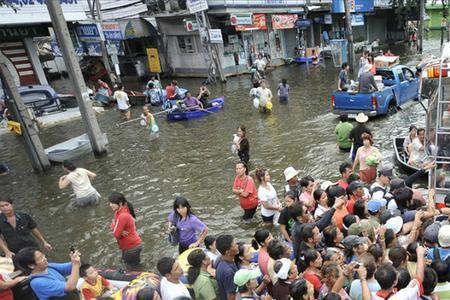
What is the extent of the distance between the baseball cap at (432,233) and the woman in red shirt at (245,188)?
3.36 metres

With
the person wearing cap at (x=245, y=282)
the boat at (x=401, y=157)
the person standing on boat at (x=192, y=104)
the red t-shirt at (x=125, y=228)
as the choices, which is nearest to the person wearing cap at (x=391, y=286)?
the person wearing cap at (x=245, y=282)

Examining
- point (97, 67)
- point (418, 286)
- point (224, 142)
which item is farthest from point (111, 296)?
point (97, 67)

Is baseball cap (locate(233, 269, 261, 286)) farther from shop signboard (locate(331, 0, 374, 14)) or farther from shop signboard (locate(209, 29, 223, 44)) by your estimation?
shop signboard (locate(331, 0, 374, 14))

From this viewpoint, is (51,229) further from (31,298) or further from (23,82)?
(23,82)

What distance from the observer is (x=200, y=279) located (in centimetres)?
455

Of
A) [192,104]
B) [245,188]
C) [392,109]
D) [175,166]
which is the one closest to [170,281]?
[245,188]

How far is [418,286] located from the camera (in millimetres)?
3986

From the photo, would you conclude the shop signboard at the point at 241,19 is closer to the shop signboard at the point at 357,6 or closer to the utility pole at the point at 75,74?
the shop signboard at the point at 357,6

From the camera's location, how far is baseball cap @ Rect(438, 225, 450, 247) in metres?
4.44

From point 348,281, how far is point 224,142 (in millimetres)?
9365

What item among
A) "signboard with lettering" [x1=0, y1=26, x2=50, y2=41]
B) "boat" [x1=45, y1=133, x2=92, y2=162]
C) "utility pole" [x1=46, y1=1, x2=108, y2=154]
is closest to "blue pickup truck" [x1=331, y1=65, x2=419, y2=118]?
"utility pole" [x1=46, y1=1, x2=108, y2=154]

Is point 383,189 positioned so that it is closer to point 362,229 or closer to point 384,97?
point 362,229

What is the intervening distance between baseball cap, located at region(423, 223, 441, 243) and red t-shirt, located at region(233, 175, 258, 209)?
3.36m

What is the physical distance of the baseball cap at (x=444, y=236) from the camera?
4.44 m
